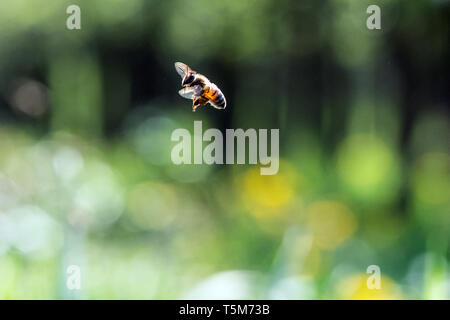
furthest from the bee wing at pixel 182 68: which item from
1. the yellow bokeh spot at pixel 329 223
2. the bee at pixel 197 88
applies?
the yellow bokeh spot at pixel 329 223

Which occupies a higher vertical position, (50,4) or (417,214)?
(50,4)

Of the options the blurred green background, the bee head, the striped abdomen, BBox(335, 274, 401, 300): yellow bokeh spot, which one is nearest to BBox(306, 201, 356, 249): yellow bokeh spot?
the blurred green background

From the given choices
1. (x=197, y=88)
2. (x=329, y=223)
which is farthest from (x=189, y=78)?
(x=329, y=223)

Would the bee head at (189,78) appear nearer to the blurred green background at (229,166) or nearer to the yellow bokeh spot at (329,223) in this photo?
the blurred green background at (229,166)

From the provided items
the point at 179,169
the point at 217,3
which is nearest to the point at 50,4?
the point at 217,3

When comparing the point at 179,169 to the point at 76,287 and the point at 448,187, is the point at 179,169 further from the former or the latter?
the point at 448,187

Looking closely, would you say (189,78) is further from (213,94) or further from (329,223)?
(329,223)

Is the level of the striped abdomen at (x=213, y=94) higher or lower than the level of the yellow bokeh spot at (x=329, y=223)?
higher
